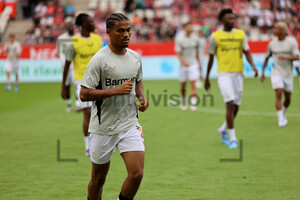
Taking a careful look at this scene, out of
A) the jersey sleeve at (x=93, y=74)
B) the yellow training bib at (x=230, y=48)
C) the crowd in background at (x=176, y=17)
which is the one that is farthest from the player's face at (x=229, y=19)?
the crowd in background at (x=176, y=17)

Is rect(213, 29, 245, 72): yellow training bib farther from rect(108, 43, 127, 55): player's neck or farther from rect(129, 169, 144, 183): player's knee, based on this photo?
rect(129, 169, 144, 183): player's knee

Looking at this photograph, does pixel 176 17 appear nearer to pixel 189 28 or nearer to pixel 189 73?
pixel 189 28

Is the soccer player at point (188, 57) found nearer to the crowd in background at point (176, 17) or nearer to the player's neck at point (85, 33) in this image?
the player's neck at point (85, 33)

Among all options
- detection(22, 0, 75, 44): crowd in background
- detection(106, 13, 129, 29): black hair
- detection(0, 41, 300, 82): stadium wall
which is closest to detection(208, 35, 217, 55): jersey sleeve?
detection(106, 13, 129, 29): black hair

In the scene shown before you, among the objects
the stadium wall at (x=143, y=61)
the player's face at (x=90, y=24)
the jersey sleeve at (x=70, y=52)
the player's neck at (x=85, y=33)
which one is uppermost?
the player's face at (x=90, y=24)

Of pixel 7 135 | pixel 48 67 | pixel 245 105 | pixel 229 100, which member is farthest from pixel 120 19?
pixel 48 67

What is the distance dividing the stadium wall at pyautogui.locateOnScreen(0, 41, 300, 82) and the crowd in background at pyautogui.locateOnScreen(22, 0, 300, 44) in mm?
2144

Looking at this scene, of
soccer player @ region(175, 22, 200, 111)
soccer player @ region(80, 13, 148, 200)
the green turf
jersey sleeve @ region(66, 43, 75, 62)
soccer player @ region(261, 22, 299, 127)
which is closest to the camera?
soccer player @ region(80, 13, 148, 200)

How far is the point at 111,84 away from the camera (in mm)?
5836

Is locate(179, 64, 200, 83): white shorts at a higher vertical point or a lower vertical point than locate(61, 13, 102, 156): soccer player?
lower

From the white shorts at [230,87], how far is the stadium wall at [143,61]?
654 inches

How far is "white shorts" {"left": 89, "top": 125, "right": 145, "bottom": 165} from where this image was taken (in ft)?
19.1

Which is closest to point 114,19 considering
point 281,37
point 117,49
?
point 117,49

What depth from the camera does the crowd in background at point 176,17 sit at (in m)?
30.7
